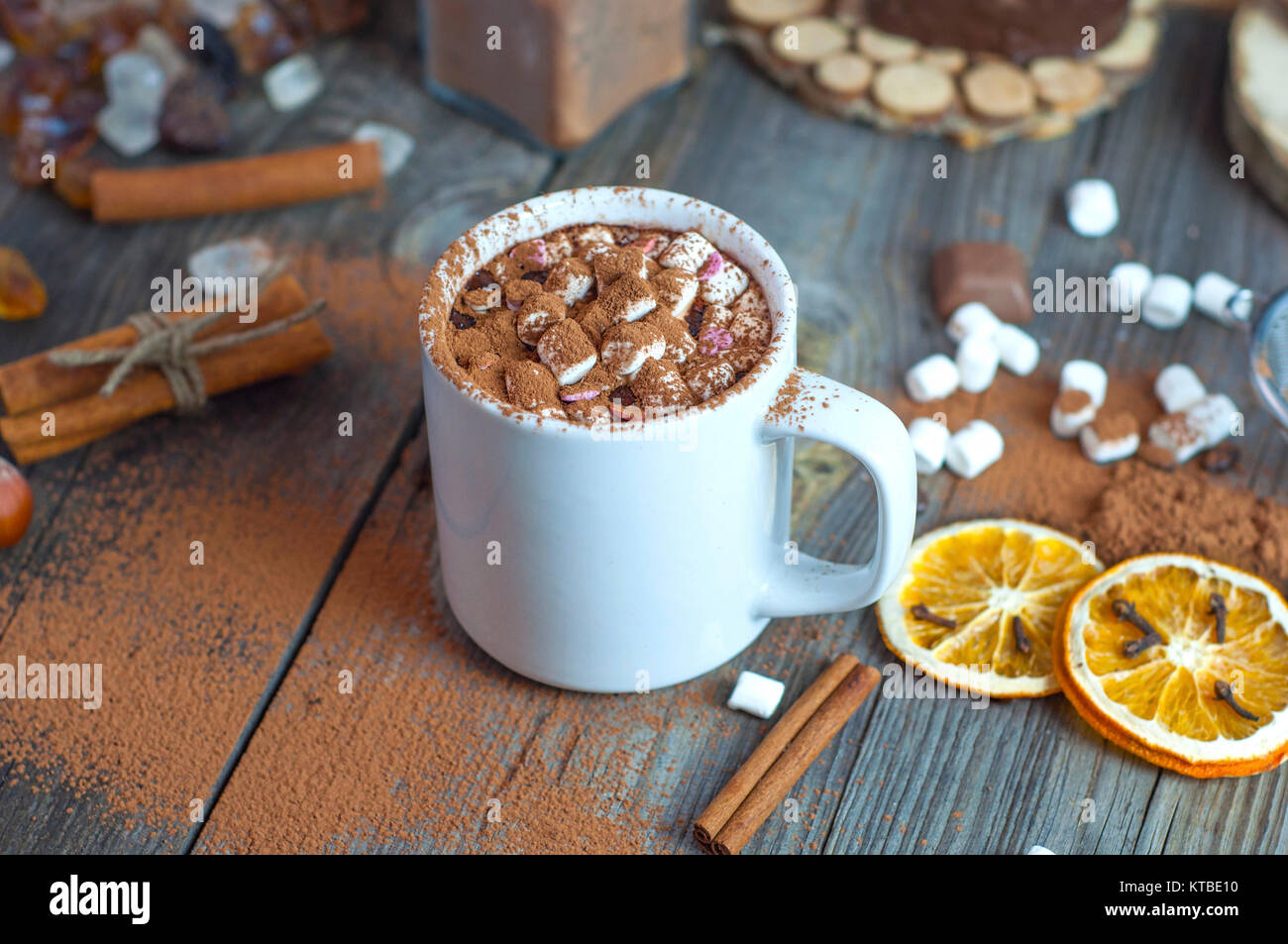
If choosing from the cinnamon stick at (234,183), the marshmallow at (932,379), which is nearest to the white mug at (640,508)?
the marshmallow at (932,379)

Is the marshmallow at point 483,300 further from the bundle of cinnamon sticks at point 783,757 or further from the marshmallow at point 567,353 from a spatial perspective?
the bundle of cinnamon sticks at point 783,757

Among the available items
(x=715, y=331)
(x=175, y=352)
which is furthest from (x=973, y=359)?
(x=175, y=352)

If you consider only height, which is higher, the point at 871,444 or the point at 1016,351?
the point at 871,444

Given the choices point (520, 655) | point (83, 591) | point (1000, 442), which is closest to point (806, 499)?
point (1000, 442)

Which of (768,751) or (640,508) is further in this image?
(768,751)

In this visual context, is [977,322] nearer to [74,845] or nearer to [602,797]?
[602,797]

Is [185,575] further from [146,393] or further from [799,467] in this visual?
[799,467]

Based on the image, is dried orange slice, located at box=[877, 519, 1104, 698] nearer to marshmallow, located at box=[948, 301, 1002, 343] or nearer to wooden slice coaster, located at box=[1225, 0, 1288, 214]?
marshmallow, located at box=[948, 301, 1002, 343]
